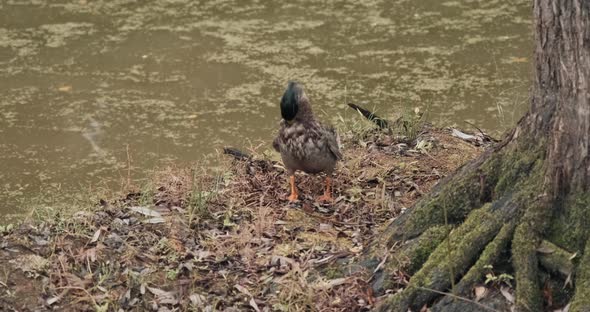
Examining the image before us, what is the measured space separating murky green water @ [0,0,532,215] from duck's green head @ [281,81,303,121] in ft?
3.76

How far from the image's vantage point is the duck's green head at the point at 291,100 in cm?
385

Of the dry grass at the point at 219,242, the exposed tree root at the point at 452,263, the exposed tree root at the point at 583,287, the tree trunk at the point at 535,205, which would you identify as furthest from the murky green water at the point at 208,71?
the exposed tree root at the point at 583,287

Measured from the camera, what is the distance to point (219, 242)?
3588 millimetres

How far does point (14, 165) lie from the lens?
5.21 meters

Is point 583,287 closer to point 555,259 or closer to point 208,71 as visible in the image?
point 555,259

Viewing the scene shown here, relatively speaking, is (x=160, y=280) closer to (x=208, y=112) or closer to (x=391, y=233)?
(x=391, y=233)

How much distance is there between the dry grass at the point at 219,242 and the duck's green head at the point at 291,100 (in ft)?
1.29

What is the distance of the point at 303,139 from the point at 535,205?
1.25 metres

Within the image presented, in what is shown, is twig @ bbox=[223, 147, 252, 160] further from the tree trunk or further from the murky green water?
the tree trunk

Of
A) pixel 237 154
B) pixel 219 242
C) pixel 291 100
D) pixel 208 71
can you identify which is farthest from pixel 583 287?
pixel 208 71

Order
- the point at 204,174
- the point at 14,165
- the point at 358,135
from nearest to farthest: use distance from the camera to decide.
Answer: the point at 204,174
the point at 358,135
the point at 14,165

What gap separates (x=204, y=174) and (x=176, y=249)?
75cm

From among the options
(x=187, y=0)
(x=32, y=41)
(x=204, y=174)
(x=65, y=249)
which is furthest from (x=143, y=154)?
(x=187, y=0)

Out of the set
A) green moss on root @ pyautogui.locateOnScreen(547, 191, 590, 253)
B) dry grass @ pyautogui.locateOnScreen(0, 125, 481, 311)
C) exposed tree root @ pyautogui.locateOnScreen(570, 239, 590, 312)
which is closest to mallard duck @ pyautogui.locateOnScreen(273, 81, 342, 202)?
dry grass @ pyautogui.locateOnScreen(0, 125, 481, 311)
